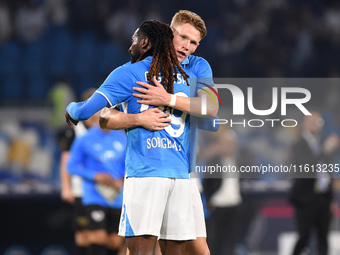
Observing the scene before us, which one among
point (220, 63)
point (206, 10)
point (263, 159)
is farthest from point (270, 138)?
point (206, 10)

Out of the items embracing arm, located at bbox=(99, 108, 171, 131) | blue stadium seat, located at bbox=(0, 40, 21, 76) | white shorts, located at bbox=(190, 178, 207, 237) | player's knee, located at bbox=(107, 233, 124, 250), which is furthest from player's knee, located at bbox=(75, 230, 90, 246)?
blue stadium seat, located at bbox=(0, 40, 21, 76)

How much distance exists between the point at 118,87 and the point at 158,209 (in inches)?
29.8

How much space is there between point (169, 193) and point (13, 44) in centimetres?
823

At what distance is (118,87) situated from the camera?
349cm

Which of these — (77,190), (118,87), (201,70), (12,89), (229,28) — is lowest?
(77,190)

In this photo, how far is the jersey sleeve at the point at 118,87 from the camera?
347 centimetres

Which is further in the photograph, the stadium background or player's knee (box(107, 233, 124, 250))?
the stadium background

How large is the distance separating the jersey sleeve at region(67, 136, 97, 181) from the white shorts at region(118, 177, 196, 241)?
2834 mm

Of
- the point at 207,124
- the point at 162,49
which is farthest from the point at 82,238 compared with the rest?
the point at 162,49

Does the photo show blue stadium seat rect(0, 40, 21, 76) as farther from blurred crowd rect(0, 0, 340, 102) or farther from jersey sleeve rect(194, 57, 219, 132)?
jersey sleeve rect(194, 57, 219, 132)

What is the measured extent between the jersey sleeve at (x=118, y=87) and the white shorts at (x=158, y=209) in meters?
0.50

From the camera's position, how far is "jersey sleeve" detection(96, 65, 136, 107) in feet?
11.4

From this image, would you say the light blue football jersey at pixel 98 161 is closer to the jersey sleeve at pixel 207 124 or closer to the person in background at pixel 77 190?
the person in background at pixel 77 190

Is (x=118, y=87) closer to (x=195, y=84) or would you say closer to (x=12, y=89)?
(x=195, y=84)
